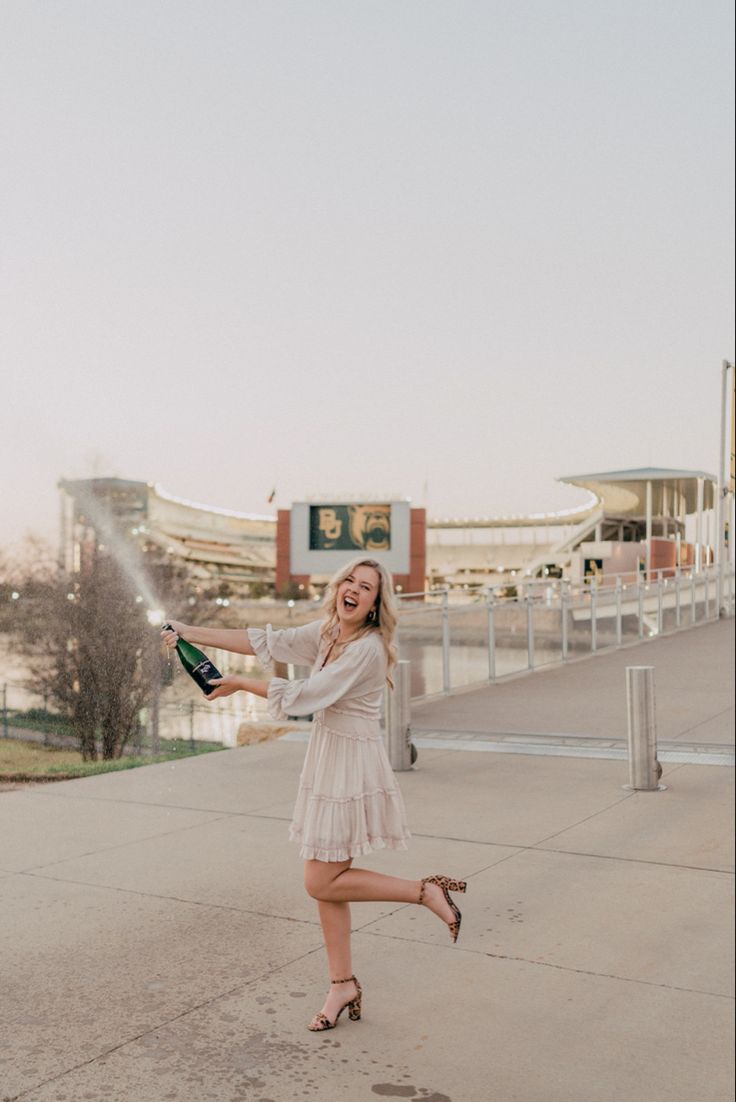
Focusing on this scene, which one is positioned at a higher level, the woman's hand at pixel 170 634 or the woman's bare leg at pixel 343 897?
the woman's hand at pixel 170 634

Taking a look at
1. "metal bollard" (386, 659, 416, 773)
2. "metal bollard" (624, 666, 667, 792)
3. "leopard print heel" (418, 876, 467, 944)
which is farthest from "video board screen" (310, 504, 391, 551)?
"leopard print heel" (418, 876, 467, 944)

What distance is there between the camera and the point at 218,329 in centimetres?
361

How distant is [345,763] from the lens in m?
3.55

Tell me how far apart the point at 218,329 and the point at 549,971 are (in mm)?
2388

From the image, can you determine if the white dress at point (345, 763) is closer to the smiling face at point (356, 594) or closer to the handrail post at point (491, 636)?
the smiling face at point (356, 594)

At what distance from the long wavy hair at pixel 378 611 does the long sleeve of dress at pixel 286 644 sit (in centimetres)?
5

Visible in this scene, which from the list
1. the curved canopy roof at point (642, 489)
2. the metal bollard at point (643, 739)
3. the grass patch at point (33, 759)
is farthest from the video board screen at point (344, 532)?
the grass patch at point (33, 759)

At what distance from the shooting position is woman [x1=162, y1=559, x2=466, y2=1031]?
3463 millimetres

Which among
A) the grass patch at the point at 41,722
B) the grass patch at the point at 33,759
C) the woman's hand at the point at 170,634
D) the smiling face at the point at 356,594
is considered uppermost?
the smiling face at the point at 356,594

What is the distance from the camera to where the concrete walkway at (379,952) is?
3271 mm

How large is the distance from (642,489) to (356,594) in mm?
74332

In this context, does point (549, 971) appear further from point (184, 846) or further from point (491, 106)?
point (491, 106)

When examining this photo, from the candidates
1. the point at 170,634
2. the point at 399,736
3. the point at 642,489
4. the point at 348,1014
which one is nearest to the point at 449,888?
the point at 348,1014

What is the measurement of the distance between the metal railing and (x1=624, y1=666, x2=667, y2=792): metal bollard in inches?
164
